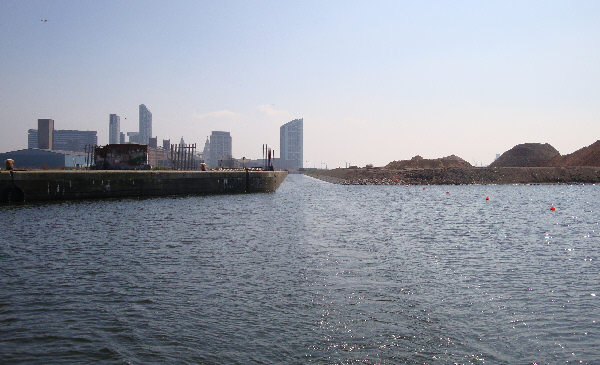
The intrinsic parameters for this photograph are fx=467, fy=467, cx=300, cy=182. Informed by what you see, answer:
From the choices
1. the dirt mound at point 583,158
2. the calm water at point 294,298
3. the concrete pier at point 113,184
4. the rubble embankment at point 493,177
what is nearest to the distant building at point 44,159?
the rubble embankment at point 493,177

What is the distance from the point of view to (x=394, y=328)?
11.1m

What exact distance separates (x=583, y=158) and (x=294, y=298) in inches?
7508

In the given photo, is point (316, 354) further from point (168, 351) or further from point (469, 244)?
point (469, 244)

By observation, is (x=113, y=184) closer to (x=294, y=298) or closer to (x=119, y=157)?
(x=119, y=157)

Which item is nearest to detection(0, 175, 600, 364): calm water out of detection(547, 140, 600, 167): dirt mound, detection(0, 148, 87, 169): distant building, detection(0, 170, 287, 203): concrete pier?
detection(0, 170, 287, 203): concrete pier

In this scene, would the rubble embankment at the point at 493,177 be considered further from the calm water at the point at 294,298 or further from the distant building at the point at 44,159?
the calm water at the point at 294,298

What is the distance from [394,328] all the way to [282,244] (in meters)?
13.0

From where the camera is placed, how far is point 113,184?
53531 mm

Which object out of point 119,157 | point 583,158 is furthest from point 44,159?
point 583,158

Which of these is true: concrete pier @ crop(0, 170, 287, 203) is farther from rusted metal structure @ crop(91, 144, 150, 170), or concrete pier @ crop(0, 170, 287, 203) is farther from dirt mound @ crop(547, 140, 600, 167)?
dirt mound @ crop(547, 140, 600, 167)

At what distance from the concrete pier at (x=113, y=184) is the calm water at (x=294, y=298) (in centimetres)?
1938

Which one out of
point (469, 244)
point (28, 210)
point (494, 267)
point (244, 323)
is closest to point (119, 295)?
point (244, 323)

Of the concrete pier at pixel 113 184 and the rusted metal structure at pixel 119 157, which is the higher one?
the rusted metal structure at pixel 119 157

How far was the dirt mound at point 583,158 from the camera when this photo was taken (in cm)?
16612
